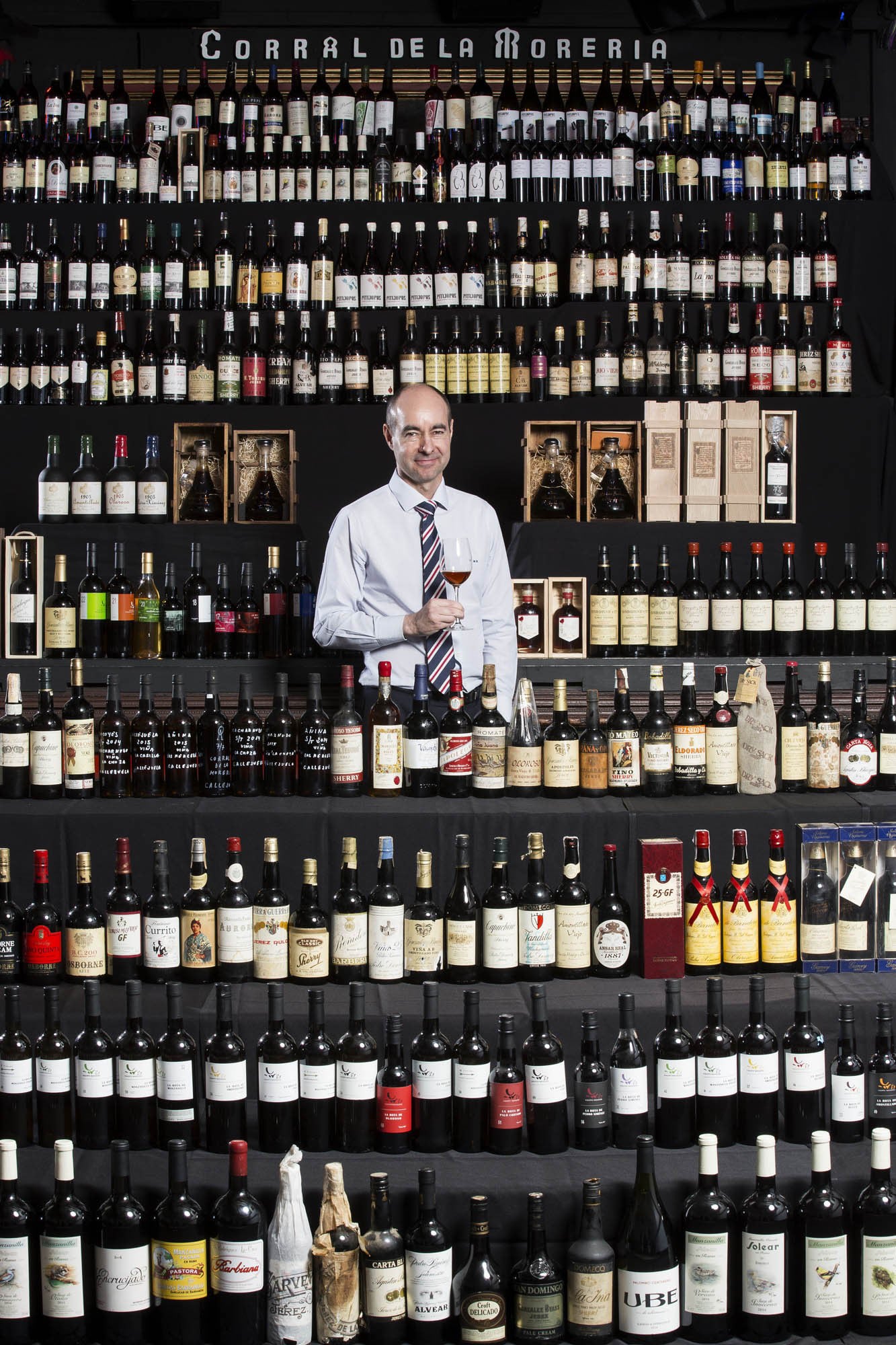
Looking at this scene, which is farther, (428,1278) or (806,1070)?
A: (806,1070)

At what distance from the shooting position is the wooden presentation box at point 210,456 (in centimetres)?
479

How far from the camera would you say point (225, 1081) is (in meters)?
2.55

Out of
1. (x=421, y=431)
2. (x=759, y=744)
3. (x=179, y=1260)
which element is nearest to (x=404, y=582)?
(x=421, y=431)

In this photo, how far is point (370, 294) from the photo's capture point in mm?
5250

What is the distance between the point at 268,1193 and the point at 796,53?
16.5ft

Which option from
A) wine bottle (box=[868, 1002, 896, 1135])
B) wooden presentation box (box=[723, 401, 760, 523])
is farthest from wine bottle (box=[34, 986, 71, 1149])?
wooden presentation box (box=[723, 401, 760, 523])

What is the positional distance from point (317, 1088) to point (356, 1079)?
0.07m

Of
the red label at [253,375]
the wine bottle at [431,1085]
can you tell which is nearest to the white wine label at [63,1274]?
the wine bottle at [431,1085]

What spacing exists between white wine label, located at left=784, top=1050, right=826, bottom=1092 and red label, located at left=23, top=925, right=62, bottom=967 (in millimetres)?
1309

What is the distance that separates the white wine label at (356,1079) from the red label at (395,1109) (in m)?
0.02

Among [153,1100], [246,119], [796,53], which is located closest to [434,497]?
[153,1100]

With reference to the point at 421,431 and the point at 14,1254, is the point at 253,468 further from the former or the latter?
the point at 14,1254

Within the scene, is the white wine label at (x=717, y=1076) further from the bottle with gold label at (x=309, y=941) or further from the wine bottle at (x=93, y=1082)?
the wine bottle at (x=93, y=1082)

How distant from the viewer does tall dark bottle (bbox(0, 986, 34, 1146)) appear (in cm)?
261
